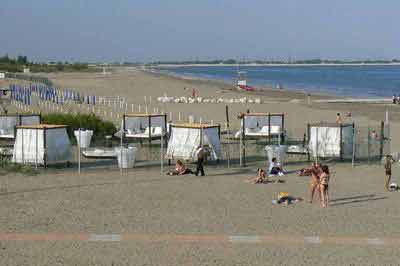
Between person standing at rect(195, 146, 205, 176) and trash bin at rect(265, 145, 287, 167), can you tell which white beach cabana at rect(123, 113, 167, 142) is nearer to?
trash bin at rect(265, 145, 287, 167)

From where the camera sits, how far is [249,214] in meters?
14.9

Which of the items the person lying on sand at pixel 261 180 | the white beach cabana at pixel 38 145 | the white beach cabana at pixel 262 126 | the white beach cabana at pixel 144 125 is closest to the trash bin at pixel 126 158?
the white beach cabana at pixel 38 145

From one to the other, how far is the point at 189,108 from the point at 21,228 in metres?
32.5

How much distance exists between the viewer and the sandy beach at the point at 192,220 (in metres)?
11.5

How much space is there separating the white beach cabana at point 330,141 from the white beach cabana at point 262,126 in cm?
354

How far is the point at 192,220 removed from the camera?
46.6 ft

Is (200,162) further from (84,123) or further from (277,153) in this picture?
(84,123)

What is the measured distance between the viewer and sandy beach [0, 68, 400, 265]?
37.8 ft

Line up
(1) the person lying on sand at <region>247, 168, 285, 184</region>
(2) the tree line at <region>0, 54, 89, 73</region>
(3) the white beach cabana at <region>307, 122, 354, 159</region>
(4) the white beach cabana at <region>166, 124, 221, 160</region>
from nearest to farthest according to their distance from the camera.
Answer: (1) the person lying on sand at <region>247, 168, 285, 184</region> < (4) the white beach cabana at <region>166, 124, 221, 160</region> < (3) the white beach cabana at <region>307, 122, 354, 159</region> < (2) the tree line at <region>0, 54, 89, 73</region>

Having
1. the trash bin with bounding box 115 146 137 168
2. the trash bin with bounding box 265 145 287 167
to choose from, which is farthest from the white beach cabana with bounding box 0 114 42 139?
the trash bin with bounding box 265 145 287 167

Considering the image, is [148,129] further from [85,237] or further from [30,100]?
[30,100]

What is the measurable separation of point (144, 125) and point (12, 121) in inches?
190

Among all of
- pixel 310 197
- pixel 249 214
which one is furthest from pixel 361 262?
pixel 310 197

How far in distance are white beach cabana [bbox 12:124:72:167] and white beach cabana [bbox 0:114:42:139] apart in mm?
4604
